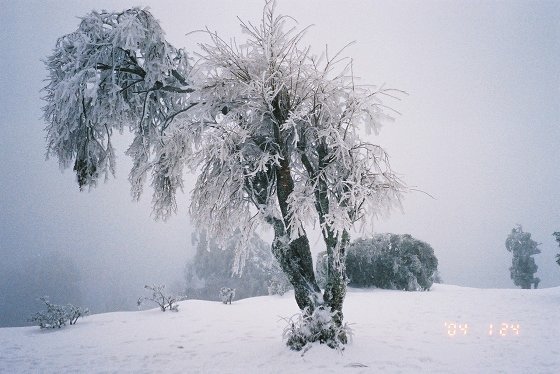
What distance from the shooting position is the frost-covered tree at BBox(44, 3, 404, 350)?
5043 millimetres

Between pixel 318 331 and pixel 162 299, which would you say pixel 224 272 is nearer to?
pixel 162 299

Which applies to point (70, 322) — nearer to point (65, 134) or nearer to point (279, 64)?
point (65, 134)

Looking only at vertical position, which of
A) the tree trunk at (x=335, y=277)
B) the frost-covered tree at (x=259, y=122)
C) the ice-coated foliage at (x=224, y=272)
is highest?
the frost-covered tree at (x=259, y=122)

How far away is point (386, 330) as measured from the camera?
6562 mm

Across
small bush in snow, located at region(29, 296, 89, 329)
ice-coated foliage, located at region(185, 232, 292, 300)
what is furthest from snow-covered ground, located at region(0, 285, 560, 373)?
ice-coated foliage, located at region(185, 232, 292, 300)

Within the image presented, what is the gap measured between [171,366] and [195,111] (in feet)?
13.9

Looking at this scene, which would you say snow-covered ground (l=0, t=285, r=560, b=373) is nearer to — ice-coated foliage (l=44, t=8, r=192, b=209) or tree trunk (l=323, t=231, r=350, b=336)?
tree trunk (l=323, t=231, r=350, b=336)

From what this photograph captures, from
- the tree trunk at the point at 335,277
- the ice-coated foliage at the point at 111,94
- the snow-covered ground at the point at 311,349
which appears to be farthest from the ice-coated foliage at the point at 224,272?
the tree trunk at the point at 335,277

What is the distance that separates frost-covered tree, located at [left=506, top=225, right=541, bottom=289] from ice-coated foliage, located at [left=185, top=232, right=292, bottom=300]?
19604 mm

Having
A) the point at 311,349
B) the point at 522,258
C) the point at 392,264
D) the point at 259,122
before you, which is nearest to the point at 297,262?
the point at 311,349

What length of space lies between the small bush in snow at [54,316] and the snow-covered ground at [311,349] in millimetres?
282

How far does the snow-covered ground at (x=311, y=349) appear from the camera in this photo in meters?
4.48

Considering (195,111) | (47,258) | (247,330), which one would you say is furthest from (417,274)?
(47,258)

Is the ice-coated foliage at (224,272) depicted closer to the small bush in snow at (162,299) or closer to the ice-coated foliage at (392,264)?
the ice-coated foliage at (392,264)
